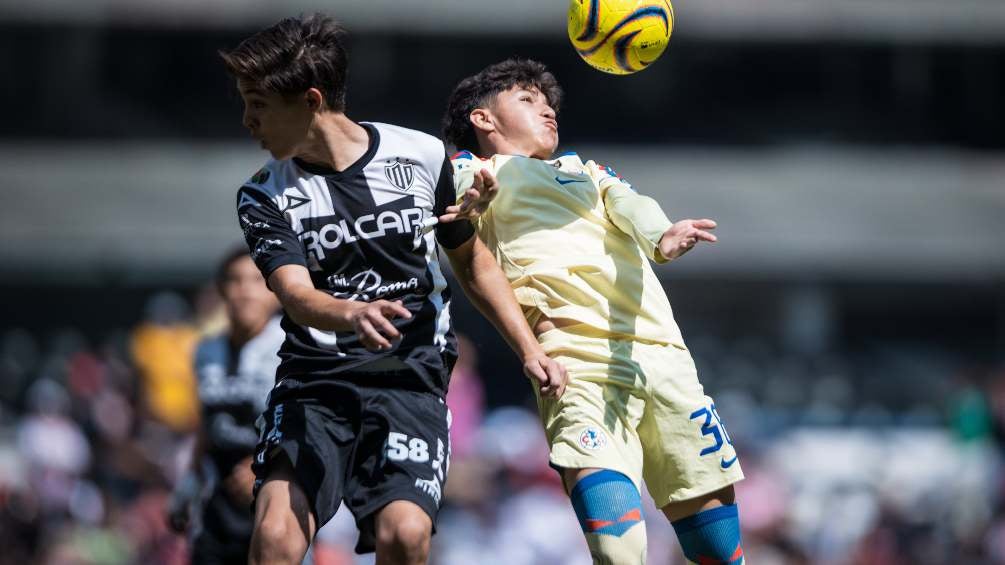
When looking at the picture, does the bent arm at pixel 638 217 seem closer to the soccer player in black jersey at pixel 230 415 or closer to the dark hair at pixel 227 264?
the soccer player in black jersey at pixel 230 415

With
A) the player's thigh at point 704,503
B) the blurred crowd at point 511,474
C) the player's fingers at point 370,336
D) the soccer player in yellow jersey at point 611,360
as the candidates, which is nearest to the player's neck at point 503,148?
the soccer player in yellow jersey at point 611,360

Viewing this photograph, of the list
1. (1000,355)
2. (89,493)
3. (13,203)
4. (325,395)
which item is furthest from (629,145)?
(325,395)

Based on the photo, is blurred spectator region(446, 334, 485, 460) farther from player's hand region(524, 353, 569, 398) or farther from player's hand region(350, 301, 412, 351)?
player's hand region(350, 301, 412, 351)

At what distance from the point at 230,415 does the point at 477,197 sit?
2655 millimetres

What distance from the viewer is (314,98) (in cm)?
491

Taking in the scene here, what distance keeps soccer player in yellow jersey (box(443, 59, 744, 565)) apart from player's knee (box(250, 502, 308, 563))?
1081 mm

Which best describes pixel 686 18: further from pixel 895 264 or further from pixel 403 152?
pixel 403 152

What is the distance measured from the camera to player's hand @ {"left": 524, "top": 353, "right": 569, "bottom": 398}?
199 inches

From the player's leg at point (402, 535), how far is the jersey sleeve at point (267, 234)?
92 centimetres

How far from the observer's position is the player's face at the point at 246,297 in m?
7.16

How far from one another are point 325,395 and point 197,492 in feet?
7.65

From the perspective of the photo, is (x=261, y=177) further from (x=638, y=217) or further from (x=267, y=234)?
(x=638, y=217)

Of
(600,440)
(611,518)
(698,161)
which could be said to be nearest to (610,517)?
(611,518)

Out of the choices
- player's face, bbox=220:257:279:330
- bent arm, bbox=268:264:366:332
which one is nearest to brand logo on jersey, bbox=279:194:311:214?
bent arm, bbox=268:264:366:332
